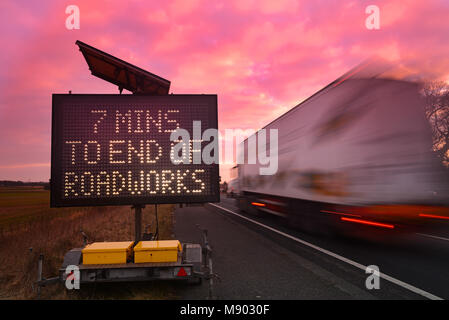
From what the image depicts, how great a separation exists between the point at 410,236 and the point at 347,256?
1.50 meters

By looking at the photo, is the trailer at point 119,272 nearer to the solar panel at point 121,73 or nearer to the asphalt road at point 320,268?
the asphalt road at point 320,268

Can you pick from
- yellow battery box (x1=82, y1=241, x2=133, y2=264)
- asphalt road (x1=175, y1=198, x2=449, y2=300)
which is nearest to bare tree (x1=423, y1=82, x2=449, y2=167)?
asphalt road (x1=175, y1=198, x2=449, y2=300)

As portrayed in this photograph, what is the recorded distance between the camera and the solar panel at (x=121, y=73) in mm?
5254

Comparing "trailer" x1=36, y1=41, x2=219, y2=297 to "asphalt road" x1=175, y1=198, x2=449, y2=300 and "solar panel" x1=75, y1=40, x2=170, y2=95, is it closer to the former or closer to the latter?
"solar panel" x1=75, y1=40, x2=170, y2=95

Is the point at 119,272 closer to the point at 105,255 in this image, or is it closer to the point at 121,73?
the point at 105,255

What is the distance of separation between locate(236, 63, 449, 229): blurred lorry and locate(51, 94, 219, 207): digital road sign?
3849mm

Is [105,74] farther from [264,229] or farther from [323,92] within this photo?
[264,229]

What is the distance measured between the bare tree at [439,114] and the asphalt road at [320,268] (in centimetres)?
199

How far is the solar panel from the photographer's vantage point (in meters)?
5.25

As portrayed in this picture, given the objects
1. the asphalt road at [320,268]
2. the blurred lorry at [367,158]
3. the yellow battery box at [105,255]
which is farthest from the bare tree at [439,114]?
the yellow battery box at [105,255]

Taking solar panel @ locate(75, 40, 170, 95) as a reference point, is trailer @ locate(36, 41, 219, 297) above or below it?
below

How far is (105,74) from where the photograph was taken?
227 inches

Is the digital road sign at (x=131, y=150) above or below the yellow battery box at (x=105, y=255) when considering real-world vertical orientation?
above
